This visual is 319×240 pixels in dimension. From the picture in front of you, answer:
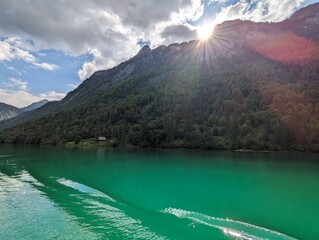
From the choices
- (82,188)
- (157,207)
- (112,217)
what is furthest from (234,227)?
(82,188)

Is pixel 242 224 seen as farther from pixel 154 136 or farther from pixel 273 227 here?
pixel 154 136

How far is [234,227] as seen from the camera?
2308cm

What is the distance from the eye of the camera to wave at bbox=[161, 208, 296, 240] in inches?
822

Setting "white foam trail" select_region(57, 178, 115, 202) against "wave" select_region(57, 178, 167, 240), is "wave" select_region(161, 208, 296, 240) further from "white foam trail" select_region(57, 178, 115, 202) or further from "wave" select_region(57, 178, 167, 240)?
"white foam trail" select_region(57, 178, 115, 202)

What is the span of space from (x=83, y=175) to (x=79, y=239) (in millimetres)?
29968

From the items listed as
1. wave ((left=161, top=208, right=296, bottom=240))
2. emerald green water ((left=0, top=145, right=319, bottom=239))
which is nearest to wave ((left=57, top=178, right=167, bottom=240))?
emerald green water ((left=0, top=145, right=319, bottom=239))

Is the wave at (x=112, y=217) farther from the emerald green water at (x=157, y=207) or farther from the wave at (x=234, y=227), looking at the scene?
the wave at (x=234, y=227)

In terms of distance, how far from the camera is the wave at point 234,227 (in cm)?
2089

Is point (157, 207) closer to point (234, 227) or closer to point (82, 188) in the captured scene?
point (234, 227)

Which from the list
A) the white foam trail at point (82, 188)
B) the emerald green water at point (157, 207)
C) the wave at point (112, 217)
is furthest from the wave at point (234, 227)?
the white foam trail at point (82, 188)

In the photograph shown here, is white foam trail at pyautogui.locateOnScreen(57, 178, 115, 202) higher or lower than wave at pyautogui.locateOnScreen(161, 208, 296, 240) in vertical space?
higher

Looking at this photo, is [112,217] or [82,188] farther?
[82,188]

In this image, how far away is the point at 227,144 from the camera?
140125 millimetres

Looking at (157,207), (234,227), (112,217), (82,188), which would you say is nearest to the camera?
(234,227)
